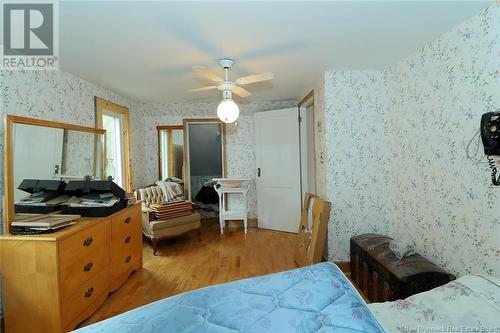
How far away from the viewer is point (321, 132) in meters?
2.99

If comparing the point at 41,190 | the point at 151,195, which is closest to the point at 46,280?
the point at 41,190

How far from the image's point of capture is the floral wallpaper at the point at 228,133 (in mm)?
4449

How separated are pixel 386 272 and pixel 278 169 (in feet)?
8.04

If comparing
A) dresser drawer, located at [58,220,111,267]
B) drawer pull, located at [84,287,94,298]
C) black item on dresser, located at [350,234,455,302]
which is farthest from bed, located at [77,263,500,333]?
drawer pull, located at [84,287,94,298]

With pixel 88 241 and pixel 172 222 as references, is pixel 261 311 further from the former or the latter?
pixel 172 222

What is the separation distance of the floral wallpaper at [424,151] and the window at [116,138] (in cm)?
285

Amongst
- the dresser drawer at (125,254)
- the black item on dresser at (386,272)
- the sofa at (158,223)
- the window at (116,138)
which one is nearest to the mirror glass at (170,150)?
the window at (116,138)

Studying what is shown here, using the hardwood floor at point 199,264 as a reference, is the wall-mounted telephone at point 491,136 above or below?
above

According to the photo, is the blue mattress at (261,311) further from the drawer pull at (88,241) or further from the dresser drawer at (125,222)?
the dresser drawer at (125,222)

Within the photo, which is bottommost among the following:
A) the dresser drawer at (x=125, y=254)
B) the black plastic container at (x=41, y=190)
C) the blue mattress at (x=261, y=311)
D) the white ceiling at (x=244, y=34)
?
the dresser drawer at (x=125, y=254)

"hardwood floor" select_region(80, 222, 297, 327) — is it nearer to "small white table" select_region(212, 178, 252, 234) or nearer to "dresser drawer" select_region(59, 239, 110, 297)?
"small white table" select_region(212, 178, 252, 234)

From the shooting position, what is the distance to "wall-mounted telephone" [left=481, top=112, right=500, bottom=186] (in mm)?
1438

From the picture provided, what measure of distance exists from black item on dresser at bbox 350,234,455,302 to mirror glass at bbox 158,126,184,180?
335cm

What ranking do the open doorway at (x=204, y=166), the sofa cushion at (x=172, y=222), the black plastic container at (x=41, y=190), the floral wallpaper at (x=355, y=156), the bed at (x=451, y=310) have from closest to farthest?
the bed at (x=451, y=310), the black plastic container at (x=41, y=190), the floral wallpaper at (x=355, y=156), the sofa cushion at (x=172, y=222), the open doorway at (x=204, y=166)
